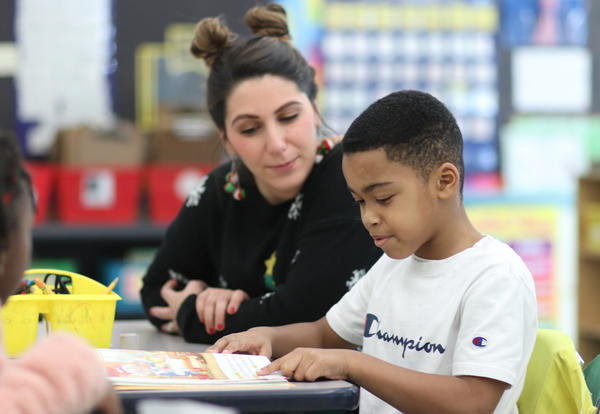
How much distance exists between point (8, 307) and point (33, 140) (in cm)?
258

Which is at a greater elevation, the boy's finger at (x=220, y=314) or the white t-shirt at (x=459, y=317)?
the white t-shirt at (x=459, y=317)

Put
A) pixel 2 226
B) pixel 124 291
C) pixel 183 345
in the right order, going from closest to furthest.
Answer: pixel 2 226, pixel 183 345, pixel 124 291

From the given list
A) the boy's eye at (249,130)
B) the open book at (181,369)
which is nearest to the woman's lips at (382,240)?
the open book at (181,369)

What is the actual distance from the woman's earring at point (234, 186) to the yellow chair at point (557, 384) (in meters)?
0.75

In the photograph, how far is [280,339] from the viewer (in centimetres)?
134

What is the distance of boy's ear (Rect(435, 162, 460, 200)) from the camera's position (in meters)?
1.21

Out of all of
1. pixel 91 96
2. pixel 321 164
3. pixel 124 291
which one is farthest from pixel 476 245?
pixel 91 96

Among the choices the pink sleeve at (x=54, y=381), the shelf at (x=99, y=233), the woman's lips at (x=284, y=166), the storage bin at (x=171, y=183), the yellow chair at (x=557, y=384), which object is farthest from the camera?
the storage bin at (x=171, y=183)

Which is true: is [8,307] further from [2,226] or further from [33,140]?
[33,140]

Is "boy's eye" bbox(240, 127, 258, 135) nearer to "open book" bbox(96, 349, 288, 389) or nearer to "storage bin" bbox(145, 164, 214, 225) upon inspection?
"open book" bbox(96, 349, 288, 389)

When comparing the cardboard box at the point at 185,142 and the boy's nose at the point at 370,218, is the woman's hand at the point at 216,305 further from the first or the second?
the cardboard box at the point at 185,142

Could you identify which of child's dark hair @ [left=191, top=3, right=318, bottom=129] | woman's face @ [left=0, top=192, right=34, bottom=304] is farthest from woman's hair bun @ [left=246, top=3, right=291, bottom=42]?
woman's face @ [left=0, top=192, right=34, bottom=304]

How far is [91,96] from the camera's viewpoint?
370cm

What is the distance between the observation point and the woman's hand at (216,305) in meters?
1.51
